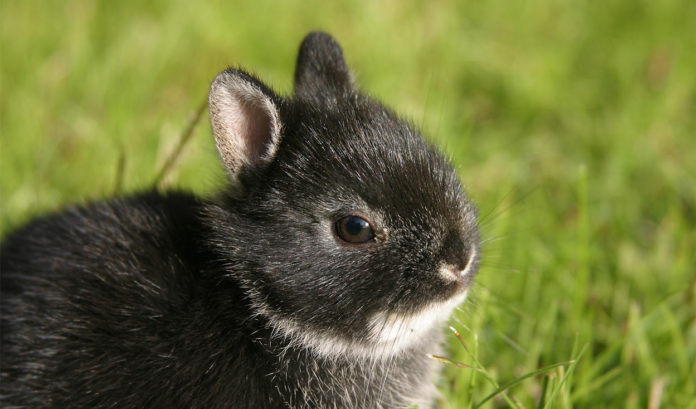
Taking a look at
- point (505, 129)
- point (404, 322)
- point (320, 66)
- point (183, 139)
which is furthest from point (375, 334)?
point (505, 129)

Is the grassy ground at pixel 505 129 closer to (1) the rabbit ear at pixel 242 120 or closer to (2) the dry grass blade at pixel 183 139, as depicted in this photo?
(2) the dry grass blade at pixel 183 139

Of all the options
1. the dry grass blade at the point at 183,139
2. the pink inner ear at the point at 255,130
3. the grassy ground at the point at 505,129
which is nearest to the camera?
the pink inner ear at the point at 255,130

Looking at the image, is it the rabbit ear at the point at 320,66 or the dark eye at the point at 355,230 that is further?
the rabbit ear at the point at 320,66

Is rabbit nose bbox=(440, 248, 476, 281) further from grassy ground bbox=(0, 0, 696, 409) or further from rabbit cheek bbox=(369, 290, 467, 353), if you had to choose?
grassy ground bbox=(0, 0, 696, 409)

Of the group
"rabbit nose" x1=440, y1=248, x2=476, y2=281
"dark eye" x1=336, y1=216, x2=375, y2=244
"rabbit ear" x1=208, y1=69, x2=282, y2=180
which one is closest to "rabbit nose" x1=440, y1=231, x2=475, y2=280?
"rabbit nose" x1=440, y1=248, x2=476, y2=281

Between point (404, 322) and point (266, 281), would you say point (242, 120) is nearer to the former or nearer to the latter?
point (266, 281)

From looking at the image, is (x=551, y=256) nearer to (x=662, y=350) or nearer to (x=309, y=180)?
(x=662, y=350)

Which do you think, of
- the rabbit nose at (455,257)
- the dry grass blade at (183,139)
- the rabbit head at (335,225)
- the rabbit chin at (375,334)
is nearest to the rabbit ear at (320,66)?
the rabbit head at (335,225)
